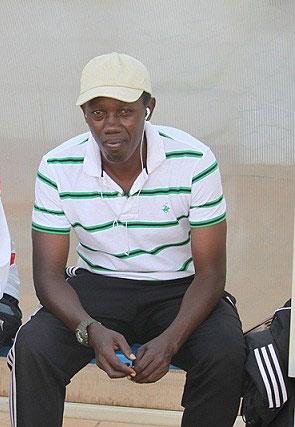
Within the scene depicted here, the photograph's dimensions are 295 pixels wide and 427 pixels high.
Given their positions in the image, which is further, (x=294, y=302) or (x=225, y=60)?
(x=225, y=60)

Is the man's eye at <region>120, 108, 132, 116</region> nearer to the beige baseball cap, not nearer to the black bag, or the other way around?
the beige baseball cap

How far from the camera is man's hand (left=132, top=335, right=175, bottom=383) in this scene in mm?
3990

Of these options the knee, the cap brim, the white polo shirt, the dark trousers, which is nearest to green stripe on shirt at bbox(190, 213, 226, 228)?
the white polo shirt

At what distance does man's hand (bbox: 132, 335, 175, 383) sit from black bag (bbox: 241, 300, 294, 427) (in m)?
0.27

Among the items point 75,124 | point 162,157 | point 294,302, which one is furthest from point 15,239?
point 294,302

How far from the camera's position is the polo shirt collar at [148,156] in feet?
13.9

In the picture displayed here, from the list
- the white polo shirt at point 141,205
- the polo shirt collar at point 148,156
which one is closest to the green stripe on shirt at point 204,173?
the white polo shirt at point 141,205

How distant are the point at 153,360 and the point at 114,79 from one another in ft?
3.14

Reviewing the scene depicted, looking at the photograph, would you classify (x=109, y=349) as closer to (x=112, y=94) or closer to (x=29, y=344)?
(x=29, y=344)

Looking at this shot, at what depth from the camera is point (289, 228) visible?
5047mm

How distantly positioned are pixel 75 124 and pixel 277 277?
1067 millimetres

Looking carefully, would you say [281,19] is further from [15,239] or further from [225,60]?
[15,239]

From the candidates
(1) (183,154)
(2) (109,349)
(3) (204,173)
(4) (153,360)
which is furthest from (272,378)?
(1) (183,154)

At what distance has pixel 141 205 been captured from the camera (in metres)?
4.23
